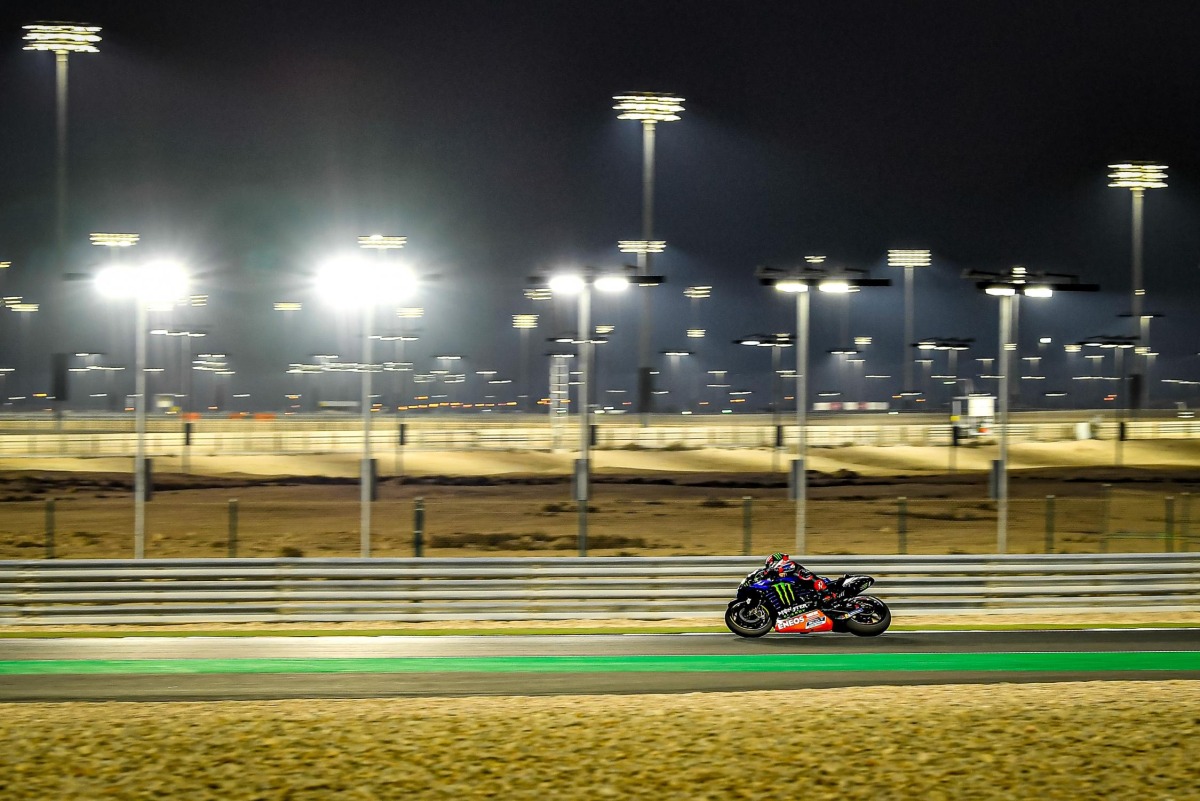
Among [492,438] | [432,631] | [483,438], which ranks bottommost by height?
[432,631]

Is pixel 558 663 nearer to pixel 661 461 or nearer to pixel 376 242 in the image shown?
pixel 376 242

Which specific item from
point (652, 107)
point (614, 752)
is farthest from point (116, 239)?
point (614, 752)

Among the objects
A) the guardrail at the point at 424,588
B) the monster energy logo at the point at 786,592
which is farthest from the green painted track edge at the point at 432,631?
the monster energy logo at the point at 786,592

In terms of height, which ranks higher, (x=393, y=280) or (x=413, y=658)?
(x=393, y=280)

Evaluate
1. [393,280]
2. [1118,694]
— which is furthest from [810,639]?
[393,280]

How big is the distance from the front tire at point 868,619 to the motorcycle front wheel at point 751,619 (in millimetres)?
1061

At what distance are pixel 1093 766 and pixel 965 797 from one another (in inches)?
45.1

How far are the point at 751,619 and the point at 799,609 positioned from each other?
667 mm

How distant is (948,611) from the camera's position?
19641 mm

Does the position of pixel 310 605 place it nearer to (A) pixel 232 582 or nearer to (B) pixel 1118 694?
(A) pixel 232 582

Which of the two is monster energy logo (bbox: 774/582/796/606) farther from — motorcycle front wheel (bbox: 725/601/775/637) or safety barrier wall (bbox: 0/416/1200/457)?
safety barrier wall (bbox: 0/416/1200/457)

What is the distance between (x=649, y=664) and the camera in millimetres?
15961

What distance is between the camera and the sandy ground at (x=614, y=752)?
28.0ft

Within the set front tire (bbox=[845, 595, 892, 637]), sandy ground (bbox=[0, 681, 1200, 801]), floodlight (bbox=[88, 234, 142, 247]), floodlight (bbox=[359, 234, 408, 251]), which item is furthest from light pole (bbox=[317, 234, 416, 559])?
floodlight (bbox=[88, 234, 142, 247])
